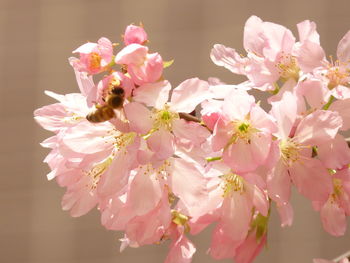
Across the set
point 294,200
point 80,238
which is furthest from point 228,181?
point 80,238

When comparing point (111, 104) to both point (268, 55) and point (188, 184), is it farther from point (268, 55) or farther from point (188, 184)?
point (268, 55)

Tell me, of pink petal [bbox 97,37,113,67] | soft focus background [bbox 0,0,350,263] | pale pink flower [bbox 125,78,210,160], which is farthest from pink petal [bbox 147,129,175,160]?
soft focus background [bbox 0,0,350,263]

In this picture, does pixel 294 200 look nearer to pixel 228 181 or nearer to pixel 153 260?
pixel 153 260

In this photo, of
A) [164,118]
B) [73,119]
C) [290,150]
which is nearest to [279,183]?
[290,150]

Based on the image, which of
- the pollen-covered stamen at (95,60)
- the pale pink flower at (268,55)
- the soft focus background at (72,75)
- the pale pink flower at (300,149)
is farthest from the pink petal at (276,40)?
the soft focus background at (72,75)

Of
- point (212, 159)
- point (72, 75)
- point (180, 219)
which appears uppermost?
point (212, 159)

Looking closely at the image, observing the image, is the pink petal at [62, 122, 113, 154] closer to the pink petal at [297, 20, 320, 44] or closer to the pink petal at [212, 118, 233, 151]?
the pink petal at [212, 118, 233, 151]
